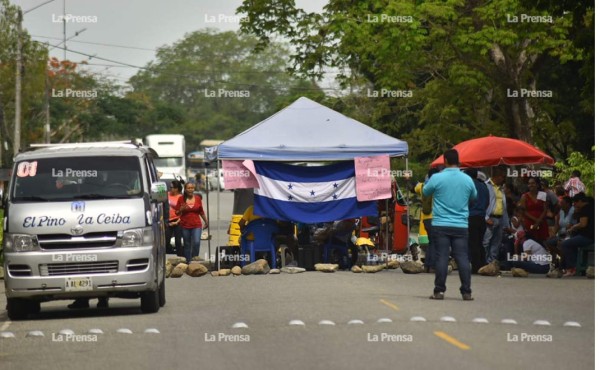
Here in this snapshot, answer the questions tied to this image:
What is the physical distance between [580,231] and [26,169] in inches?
377

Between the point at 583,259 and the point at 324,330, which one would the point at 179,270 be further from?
the point at 324,330

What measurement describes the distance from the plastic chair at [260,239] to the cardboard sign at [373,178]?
1.76 meters

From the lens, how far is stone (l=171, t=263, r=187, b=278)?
81.1 feet

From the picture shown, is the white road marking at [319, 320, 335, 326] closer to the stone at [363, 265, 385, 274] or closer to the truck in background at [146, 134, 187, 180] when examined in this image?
the stone at [363, 265, 385, 274]

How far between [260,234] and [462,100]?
16.4 m

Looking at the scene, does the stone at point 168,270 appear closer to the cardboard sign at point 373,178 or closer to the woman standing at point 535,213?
the cardboard sign at point 373,178

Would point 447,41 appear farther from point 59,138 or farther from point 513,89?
point 59,138

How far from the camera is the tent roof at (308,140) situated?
1016 inches

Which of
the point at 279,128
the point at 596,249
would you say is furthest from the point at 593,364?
the point at 279,128

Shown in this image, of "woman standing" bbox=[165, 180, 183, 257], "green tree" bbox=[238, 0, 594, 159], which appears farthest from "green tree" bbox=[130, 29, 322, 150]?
"woman standing" bbox=[165, 180, 183, 257]

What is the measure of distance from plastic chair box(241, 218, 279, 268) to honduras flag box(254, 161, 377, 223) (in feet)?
0.80

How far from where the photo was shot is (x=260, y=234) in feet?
85.6

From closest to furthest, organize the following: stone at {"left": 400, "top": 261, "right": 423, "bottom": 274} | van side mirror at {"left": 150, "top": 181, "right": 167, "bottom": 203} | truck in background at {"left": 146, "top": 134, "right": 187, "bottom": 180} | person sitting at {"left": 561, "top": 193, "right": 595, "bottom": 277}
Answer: van side mirror at {"left": 150, "top": 181, "right": 167, "bottom": 203} → person sitting at {"left": 561, "top": 193, "right": 595, "bottom": 277} → stone at {"left": 400, "top": 261, "right": 423, "bottom": 274} → truck in background at {"left": 146, "top": 134, "right": 187, "bottom": 180}

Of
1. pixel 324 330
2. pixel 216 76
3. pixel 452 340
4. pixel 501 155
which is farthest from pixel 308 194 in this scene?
pixel 216 76
